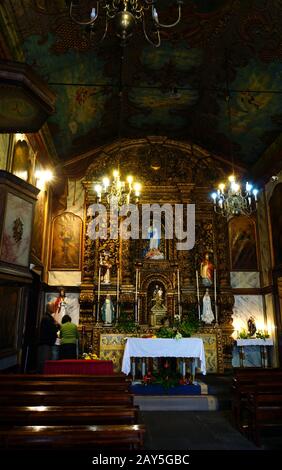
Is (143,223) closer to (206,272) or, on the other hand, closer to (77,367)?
(206,272)

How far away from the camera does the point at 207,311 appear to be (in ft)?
36.4

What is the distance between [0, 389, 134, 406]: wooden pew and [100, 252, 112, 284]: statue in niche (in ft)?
23.0

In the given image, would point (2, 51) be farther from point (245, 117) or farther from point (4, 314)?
point (245, 117)

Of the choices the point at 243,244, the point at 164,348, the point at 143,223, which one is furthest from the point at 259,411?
the point at 143,223

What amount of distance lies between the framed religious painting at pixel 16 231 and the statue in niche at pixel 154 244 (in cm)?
659

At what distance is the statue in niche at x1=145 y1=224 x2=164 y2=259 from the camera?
1177 centimetres

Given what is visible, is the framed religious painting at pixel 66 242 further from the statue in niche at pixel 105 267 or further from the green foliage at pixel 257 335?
the green foliage at pixel 257 335

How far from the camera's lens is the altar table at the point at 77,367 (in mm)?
6992

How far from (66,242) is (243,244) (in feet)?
19.6

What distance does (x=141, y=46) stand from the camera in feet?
28.1

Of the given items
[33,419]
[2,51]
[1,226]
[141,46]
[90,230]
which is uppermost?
[141,46]

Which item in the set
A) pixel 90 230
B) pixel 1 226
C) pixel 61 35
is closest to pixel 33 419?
pixel 1 226
